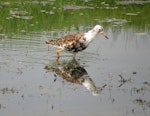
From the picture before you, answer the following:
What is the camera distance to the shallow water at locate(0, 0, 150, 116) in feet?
31.8

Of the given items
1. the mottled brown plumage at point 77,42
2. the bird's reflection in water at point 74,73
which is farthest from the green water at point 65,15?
the bird's reflection in water at point 74,73

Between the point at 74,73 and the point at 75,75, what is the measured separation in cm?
19

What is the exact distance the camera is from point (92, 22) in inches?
747

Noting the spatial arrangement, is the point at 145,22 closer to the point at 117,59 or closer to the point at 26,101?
the point at 117,59

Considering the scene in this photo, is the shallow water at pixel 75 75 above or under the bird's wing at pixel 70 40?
under

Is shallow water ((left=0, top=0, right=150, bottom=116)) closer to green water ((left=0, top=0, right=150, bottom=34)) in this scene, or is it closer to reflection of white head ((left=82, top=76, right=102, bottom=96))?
reflection of white head ((left=82, top=76, right=102, bottom=96))

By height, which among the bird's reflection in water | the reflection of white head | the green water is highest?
the reflection of white head

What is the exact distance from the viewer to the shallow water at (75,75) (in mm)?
9695

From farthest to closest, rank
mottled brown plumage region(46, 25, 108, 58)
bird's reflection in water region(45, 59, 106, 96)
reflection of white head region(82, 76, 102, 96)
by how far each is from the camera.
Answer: mottled brown plumage region(46, 25, 108, 58)
bird's reflection in water region(45, 59, 106, 96)
reflection of white head region(82, 76, 102, 96)

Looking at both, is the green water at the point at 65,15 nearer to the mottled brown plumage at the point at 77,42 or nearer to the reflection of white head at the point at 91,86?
the mottled brown plumage at the point at 77,42

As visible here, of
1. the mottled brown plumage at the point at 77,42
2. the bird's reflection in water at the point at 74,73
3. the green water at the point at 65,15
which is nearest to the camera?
the bird's reflection in water at the point at 74,73

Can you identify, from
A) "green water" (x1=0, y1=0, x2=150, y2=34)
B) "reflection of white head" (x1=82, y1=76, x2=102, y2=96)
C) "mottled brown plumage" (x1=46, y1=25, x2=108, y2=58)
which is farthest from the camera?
"green water" (x1=0, y1=0, x2=150, y2=34)

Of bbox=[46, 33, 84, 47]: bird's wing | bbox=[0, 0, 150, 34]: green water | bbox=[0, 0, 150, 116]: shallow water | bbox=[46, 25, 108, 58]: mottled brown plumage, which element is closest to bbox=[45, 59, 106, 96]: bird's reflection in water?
bbox=[0, 0, 150, 116]: shallow water

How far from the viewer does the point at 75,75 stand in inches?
475
